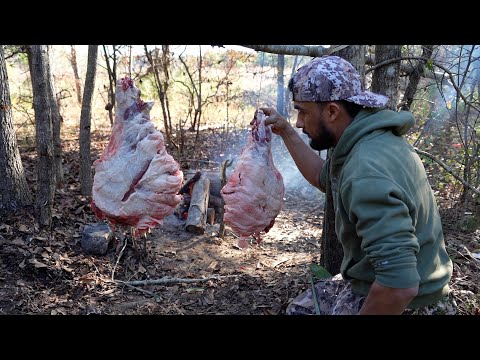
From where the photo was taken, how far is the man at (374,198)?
2.22 meters

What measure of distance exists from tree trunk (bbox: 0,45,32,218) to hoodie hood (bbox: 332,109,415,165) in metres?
4.71

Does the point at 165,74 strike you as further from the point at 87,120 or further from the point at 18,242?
the point at 18,242

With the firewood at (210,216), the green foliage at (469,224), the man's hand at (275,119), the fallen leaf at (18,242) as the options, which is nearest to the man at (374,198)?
the man's hand at (275,119)

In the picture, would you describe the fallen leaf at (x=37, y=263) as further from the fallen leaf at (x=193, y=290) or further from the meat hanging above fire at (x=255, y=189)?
the meat hanging above fire at (x=255, y=189)

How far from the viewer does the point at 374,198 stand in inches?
87.0

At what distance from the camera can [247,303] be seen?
4.84m

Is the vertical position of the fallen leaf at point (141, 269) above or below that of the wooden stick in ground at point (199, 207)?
below

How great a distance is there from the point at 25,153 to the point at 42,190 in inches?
154

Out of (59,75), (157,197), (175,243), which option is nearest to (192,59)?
(59,75)

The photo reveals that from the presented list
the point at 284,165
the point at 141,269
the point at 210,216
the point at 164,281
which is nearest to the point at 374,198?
the point at 164,281

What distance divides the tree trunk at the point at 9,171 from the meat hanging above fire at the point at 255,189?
3.63 meters

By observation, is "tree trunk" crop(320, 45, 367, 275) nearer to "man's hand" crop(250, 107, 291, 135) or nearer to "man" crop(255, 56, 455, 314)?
"man's hand" crop(250, 107, 291, 135)

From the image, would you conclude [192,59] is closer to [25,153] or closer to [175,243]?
[25,153]

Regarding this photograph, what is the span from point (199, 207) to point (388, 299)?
5.16 metres
